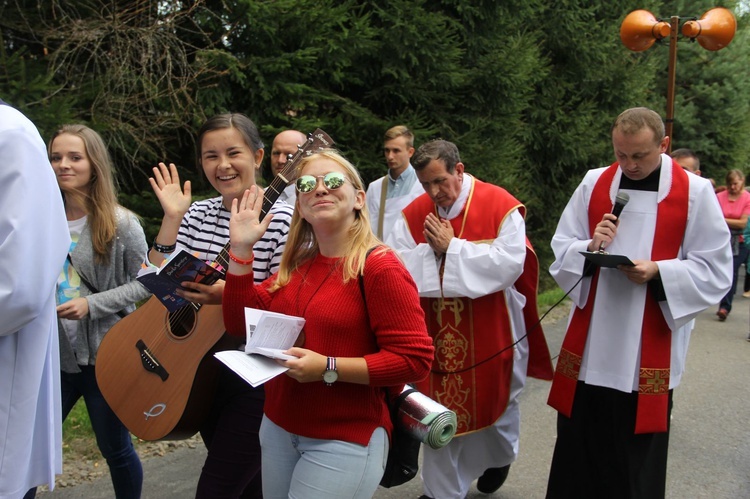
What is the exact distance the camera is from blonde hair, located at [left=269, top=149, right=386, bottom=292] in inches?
87.7

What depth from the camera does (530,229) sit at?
12.0 m

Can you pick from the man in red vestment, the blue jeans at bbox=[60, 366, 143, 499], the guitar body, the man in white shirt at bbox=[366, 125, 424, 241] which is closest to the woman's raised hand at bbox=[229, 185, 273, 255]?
the guitar body

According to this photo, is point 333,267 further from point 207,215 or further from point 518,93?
point 518,93

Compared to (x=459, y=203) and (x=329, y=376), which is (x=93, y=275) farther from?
(x=459, y=203)

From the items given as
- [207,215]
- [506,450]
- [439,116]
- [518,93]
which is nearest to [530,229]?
[518,93]

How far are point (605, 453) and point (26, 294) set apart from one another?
2.78 meters

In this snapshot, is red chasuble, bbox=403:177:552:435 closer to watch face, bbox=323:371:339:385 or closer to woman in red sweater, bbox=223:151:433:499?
woman in red sweater, bbox=223:151:433:499

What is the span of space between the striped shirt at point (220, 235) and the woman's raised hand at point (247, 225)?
0.29 m

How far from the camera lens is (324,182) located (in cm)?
225

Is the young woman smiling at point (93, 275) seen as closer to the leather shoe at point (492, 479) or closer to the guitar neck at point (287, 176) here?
the guitar neck at point (287, 176)

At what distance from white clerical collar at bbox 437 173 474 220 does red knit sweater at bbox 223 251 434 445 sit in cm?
182

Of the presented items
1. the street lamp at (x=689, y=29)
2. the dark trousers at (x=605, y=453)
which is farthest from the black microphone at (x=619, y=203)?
the street lamp at (x=689, y=29)

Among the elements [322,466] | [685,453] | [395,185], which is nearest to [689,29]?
[395,185]

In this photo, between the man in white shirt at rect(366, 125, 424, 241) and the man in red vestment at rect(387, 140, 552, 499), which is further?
the man in white shirt at rect(366, 125, 424, 241)
